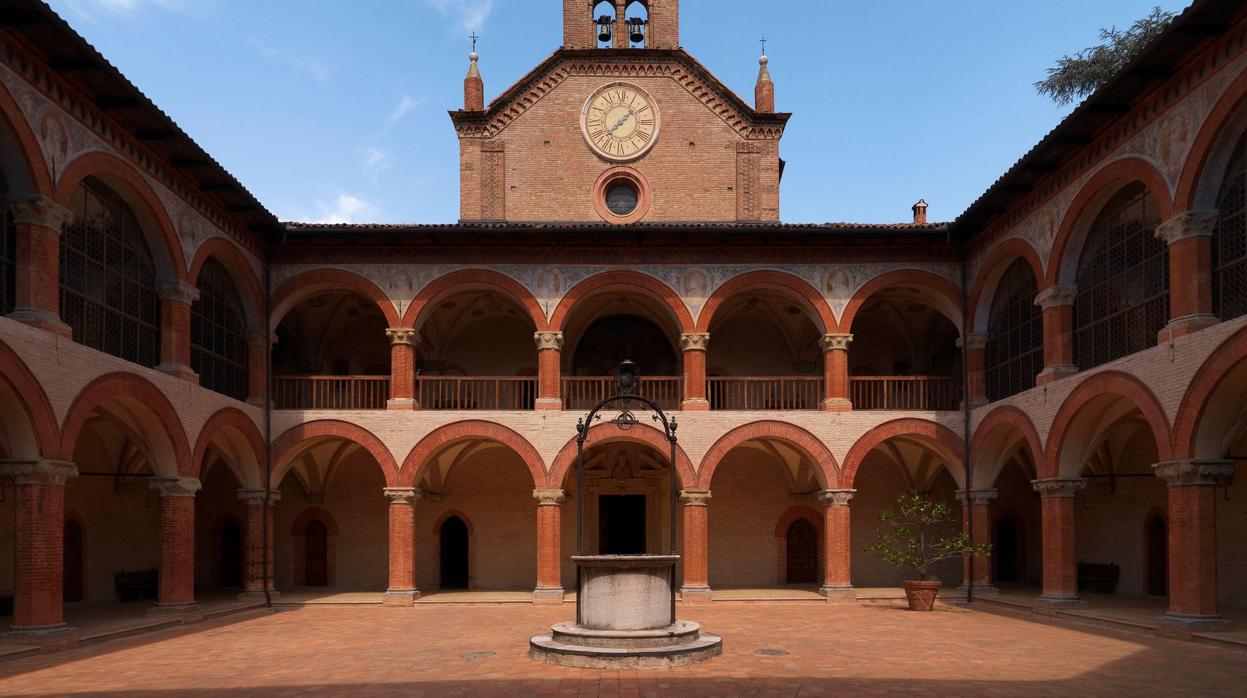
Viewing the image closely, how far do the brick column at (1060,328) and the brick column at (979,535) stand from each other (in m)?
4.66

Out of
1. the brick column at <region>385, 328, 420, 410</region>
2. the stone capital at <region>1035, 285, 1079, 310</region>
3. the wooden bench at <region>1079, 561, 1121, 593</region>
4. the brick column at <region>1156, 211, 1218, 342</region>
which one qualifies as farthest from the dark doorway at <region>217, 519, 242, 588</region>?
the brick column at <region>1156, 211, 1218, 342</region>

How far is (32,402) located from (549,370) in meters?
11.3

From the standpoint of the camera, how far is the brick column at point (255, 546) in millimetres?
22328

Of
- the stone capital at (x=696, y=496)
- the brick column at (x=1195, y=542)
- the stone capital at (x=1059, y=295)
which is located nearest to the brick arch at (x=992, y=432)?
the stone capital at (x=1059, y=295)

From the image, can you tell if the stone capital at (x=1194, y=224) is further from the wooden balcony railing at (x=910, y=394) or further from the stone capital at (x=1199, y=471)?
the wooden balcony railing at (x=910, y=394)

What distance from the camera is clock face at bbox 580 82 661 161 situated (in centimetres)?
2770

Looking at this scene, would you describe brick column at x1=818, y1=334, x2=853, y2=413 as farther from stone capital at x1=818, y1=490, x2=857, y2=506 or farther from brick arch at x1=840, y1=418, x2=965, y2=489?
stone capital at x1=818, y1=490, x2=857, y2=506

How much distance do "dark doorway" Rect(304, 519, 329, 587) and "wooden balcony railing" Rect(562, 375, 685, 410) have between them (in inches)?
293

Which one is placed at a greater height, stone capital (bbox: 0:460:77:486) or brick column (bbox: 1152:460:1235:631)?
stone capital (bbox: 0:460:77:486)

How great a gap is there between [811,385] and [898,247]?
5076 millimetres

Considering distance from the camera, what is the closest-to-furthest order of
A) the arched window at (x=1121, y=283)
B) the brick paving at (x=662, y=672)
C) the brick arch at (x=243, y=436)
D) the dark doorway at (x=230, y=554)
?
the brick paving at (x=662, y=672)
the arched window at (x=1121, y=283)
the brick arch at (x=243, y=436)
the dark doorway at (x=230, y=554)

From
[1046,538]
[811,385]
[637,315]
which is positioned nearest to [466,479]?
[637,315]

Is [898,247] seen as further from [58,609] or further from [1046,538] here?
[58,609]

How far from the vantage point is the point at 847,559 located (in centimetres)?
2288
